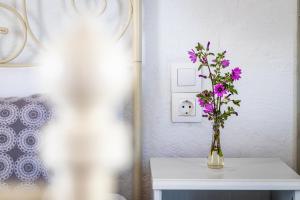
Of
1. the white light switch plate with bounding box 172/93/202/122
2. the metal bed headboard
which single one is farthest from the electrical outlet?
the metal bed headboard

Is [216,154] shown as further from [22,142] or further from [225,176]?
[22,142]

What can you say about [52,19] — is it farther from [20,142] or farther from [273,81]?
[273,81]

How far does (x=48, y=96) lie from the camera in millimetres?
1446

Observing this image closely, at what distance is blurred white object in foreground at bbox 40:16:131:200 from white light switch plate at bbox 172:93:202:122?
192 mm

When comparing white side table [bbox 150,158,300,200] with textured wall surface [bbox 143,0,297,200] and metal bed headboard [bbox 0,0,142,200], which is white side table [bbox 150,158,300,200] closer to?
metal bed headboard [bbox 0,0,142,200]

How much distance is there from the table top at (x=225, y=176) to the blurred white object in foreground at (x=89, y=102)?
23 centimetres

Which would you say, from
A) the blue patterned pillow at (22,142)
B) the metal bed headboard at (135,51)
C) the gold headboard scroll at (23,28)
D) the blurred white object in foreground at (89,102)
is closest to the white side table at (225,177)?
the metal bed headboard at (135,51)

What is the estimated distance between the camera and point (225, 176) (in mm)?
1187

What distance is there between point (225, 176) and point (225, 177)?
0.01m

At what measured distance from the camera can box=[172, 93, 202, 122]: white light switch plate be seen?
1507mm

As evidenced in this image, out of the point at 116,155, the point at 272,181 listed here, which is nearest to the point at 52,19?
the point at 116,155

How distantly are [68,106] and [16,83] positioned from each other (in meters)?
0.22

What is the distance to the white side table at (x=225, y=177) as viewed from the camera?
1.13 metres

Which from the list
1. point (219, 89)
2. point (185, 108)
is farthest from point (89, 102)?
point (219, 89)
